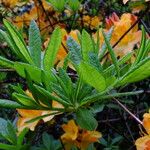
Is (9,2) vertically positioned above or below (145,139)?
above

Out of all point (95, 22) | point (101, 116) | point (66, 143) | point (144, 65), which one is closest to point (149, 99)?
point (101, 116)

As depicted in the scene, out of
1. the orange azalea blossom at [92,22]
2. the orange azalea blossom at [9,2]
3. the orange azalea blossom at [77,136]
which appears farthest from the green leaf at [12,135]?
the orange azalea blossom at [9,2]

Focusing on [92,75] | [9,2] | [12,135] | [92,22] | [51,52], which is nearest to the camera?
[92,75]

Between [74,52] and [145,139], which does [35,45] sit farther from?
[145,139]

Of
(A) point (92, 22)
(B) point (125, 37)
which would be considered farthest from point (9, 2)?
(B) point (125, 37)

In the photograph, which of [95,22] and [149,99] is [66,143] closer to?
[149,99]

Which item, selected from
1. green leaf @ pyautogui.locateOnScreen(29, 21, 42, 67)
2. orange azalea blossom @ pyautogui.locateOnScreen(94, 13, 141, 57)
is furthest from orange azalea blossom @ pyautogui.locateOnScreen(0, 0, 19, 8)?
green leaf @ pyautogui.locateOnScreen(29, 21, 42, 67)
